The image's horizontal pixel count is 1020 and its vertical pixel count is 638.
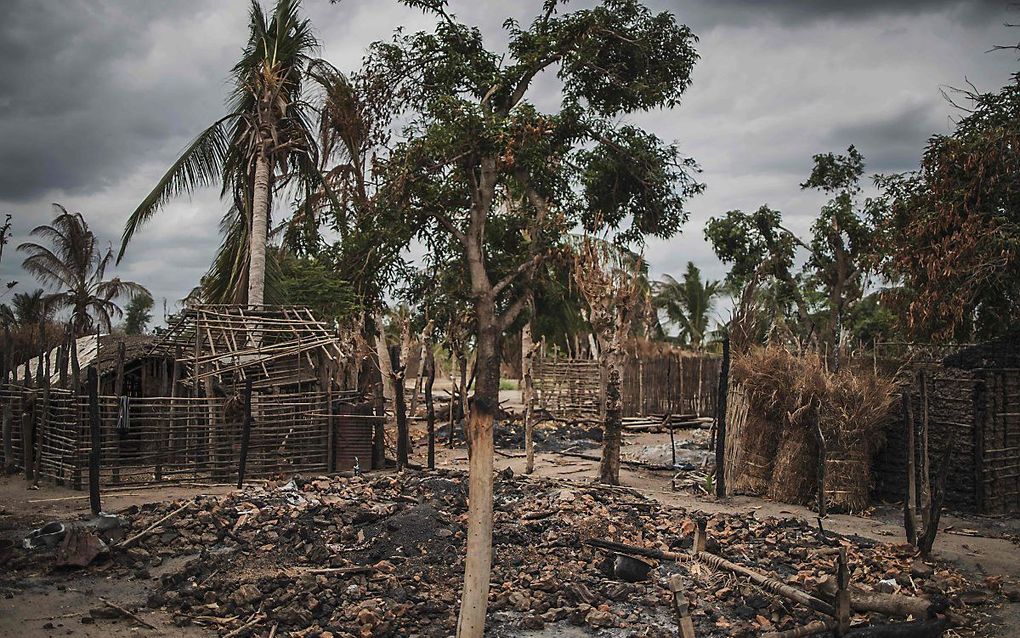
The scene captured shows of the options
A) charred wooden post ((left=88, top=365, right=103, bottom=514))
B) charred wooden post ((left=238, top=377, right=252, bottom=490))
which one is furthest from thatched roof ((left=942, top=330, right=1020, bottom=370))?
charred wooden post ((left=88, top=365, right=103, bottom=514))

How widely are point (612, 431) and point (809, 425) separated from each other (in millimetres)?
3173

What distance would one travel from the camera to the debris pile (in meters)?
7.84

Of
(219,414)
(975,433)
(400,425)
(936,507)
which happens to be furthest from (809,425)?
(219,414)

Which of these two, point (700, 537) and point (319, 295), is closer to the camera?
point (700, 537)

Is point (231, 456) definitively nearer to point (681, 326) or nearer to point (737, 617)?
point (737, 617)

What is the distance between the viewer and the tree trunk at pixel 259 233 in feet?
60.7

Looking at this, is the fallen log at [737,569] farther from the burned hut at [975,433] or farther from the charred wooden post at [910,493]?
the burned hut at [975,433]

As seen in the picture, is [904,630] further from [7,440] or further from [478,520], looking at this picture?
[7,440]

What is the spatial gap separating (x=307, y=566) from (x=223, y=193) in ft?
46.2

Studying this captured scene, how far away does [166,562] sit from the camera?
9.67 m

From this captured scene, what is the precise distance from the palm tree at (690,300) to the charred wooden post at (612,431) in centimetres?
2329

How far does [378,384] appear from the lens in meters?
19.2

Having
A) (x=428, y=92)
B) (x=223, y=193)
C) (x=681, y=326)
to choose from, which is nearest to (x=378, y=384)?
(x=223, y=193)

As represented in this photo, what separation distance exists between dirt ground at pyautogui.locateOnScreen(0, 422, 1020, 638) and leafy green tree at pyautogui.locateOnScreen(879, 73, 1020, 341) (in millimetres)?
3172
